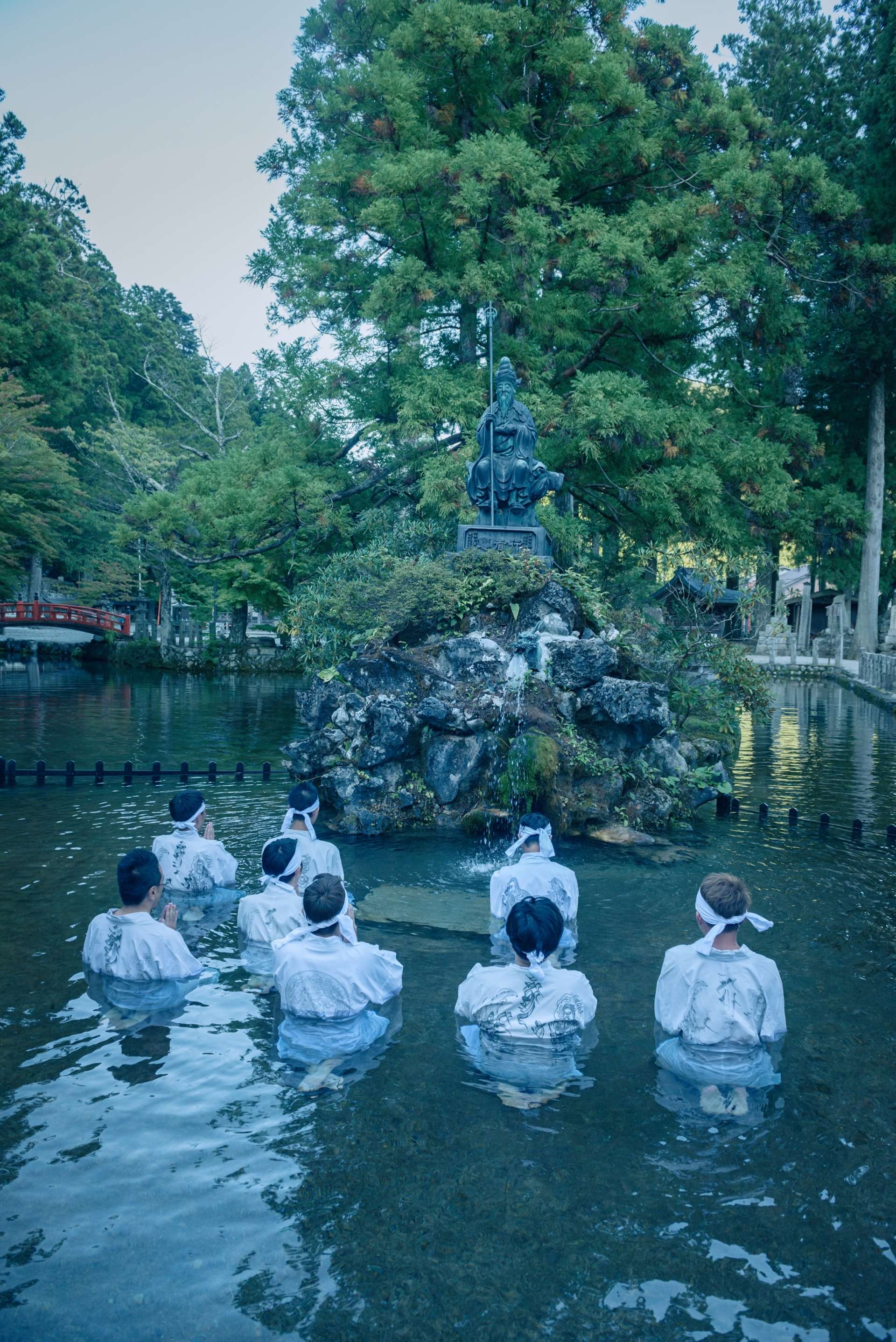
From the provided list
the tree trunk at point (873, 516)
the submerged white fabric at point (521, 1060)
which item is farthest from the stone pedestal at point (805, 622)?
the submerged white fabric at point (521, 1060)

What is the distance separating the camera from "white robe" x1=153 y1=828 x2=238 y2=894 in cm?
883

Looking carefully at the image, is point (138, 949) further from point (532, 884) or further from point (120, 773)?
point (120, 773)

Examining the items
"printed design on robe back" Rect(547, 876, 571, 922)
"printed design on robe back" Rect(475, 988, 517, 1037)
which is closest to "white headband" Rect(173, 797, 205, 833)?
"printed design on robe back" Rect(547, 876, 571, 922)

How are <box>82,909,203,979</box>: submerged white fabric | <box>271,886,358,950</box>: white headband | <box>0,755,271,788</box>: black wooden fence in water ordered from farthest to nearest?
1. <box>0,755,271,788</box>: black wooden fence in water
2. <box>82,909,203,979</box>: submerged white fabric
3. <box>271,886,358,950</box>: white headband

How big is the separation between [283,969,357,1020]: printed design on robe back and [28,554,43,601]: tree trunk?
46923 millimetres

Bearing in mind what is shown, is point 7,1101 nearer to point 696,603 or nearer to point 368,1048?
point 368,1048

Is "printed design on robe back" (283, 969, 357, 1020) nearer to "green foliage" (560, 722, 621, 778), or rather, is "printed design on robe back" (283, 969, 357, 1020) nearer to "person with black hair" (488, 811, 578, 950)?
"person with black hair" (488, 811, 578, 950)

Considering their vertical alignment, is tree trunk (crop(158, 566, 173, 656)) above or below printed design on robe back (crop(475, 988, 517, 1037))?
above

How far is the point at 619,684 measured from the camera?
12.7 meters

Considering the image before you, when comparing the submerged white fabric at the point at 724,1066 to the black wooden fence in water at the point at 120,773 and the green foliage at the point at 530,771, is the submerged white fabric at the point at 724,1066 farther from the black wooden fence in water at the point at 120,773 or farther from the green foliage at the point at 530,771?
the black wooden fence in water at the point at 120,773

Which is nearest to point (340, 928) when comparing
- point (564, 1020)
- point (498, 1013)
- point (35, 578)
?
point (498, 1013)

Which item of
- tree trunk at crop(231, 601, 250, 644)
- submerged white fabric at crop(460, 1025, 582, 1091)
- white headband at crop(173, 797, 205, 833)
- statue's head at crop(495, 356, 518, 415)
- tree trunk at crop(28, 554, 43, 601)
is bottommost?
submerged white fabric at crop(460, 1025, 582, 1091)

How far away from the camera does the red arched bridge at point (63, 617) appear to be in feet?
146

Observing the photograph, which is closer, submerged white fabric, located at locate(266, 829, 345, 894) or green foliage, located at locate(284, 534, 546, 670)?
submerged white fabric, located at locate(266, 829, 345, 894)
